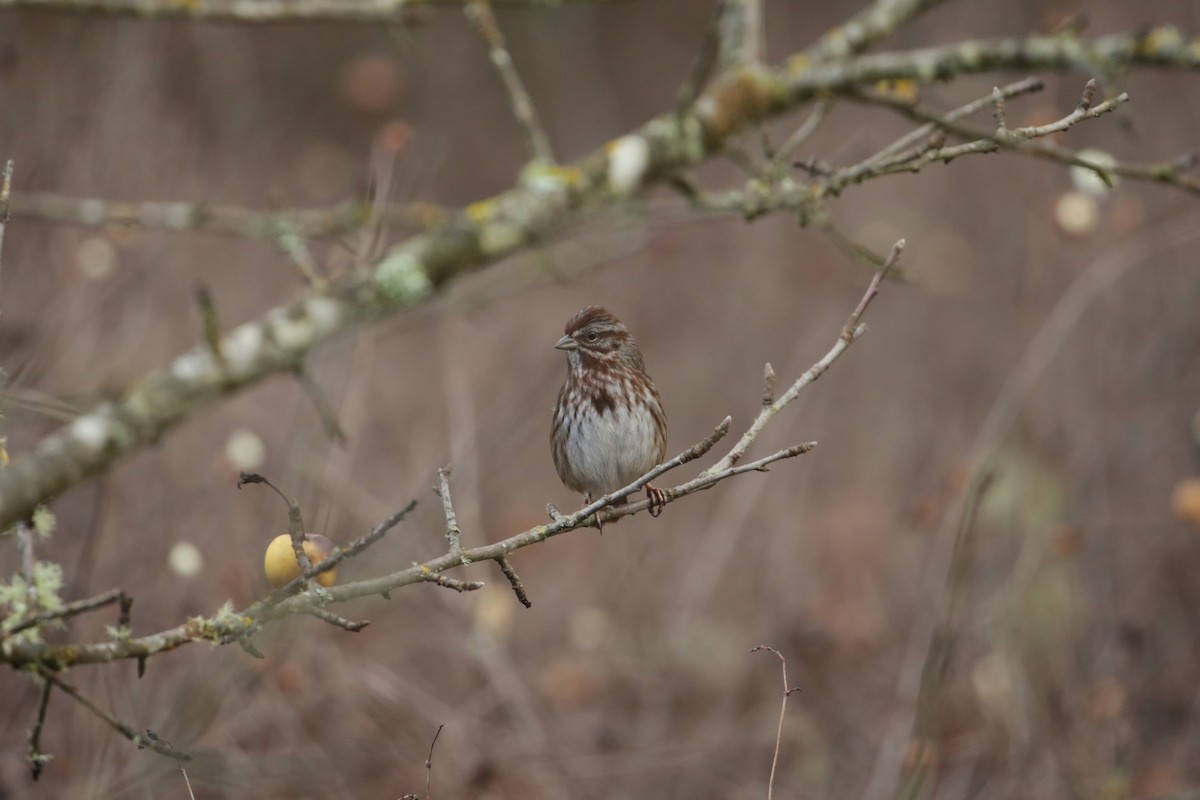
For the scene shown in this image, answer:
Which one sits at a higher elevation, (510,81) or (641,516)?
(641,516)

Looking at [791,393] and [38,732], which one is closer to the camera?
[38,732]

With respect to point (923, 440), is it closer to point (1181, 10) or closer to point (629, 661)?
point (629, 661)

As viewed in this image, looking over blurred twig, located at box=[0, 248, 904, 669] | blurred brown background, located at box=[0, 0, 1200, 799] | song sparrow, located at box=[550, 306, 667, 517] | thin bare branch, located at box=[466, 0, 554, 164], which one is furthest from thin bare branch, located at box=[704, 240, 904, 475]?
thin bare branch, located at box=[466, 0, 554, 164]

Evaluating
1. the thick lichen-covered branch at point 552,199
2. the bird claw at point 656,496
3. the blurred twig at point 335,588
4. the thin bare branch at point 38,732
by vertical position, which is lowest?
the thin bare branch at point 38,732

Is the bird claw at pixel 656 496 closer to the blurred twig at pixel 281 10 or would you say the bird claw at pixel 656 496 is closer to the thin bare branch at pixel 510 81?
the thin bare branch at pixel 510 81

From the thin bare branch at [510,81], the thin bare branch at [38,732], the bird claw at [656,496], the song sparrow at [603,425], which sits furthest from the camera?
the thin bare branch at [510,81]

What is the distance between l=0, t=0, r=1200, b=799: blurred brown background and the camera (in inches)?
179

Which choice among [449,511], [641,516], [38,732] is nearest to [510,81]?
[449,511]

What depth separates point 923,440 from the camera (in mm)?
7129

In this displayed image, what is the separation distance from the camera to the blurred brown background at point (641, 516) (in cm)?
454

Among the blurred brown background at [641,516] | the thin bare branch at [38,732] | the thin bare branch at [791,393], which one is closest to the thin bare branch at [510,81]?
the blurred brown background at [641,516]

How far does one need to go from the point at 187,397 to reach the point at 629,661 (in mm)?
3039

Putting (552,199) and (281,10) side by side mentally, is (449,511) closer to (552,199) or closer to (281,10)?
(552,199)

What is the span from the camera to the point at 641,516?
7.45 meters
